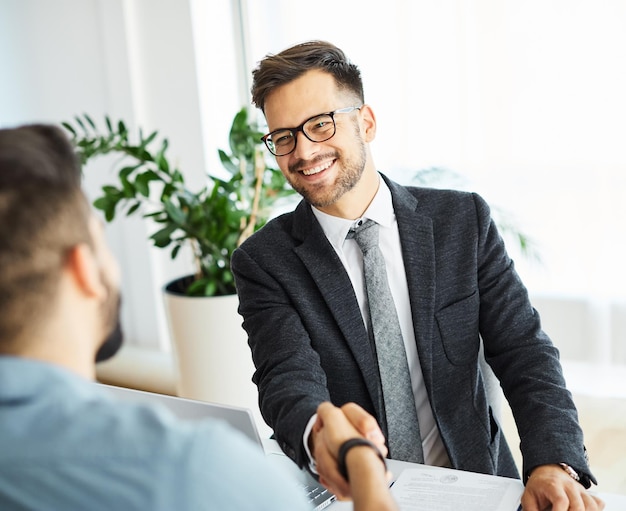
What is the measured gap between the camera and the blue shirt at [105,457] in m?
0.66

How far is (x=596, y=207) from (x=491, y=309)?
5.77ft

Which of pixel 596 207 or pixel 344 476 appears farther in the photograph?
pixel 596 207

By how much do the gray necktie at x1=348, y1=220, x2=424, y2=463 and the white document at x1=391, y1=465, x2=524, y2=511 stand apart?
254 millimetres

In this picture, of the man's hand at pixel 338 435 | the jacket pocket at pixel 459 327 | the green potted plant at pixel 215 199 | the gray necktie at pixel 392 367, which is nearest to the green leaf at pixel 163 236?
the green potted plant at pixel 215 199

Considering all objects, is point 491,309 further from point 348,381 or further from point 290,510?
point 290,510

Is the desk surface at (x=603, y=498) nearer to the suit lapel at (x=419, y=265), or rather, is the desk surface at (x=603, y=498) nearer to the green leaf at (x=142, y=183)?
the suit lapel at (x=419, y=265)

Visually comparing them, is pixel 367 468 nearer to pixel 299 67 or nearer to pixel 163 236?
pixel 299 67

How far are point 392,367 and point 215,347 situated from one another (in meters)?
1.60

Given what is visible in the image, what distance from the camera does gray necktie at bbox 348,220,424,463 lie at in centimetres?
169

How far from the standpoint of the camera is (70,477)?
66 cm

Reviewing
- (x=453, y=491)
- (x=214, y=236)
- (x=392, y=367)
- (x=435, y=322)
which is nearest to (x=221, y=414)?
(x=453, y=491)

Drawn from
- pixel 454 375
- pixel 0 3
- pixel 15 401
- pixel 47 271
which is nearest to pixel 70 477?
pixel 15 401

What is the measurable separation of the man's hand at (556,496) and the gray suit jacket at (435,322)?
280 mm

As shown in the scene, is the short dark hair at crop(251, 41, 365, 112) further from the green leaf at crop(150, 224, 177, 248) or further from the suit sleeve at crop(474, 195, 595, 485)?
the green leaf at crop(150, 224, 177, 248)
